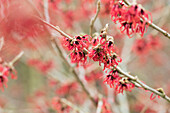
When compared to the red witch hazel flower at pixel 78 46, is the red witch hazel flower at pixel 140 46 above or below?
above

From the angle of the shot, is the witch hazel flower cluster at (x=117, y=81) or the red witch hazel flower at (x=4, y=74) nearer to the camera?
the witch hazel flower cluster at (x=117, y=81)

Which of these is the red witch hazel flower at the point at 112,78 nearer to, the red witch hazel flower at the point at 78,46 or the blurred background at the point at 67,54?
the blurred background at the point at 67,54

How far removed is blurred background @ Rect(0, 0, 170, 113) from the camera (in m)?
1.64

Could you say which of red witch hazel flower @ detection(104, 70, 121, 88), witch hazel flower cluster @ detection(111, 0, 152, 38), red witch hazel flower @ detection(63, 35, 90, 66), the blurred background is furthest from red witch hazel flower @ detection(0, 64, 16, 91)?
witch hazel flower cluster @ detection(111, 0, 152, 38)

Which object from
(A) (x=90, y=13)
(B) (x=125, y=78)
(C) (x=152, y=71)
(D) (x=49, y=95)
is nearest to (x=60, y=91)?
(A) (x=90, y=13)

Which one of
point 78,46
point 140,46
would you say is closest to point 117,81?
point 78,46

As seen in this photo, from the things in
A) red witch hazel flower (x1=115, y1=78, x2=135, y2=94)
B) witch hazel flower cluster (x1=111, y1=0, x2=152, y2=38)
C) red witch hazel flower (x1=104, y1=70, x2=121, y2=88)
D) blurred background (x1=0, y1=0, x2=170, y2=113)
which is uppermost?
blurred background (x1=0, y1=0, x2=170, y2=113)

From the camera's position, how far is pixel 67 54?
4238 millimetres

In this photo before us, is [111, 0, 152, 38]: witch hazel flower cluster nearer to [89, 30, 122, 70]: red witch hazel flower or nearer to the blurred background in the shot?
[89, 30, 122, 70]: red witch hazel flower

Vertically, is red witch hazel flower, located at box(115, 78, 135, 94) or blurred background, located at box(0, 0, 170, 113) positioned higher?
blurred background, located at box(0, 0, 170, 113)

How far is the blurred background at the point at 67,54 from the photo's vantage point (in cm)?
164

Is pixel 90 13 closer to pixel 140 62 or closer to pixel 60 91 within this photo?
pixel 60 91

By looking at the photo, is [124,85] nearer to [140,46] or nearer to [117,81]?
A: [117,81]

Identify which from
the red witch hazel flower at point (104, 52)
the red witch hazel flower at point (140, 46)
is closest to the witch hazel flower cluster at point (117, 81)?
the red witch hazel flower at point (104, 52)
